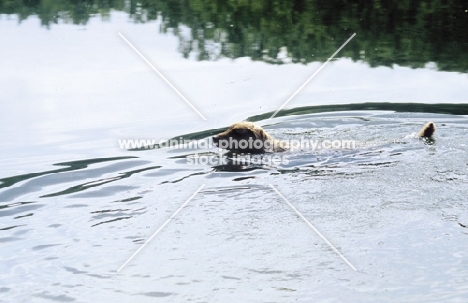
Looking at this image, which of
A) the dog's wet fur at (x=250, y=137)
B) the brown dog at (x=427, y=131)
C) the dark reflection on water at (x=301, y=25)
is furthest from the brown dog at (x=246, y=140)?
the dark reflection on water at (x=301, y=25)

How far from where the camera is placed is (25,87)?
1424 cm

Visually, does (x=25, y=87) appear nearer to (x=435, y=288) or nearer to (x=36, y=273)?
(x=36, y=273)

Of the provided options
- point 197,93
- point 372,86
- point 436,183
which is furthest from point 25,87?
point 436,183

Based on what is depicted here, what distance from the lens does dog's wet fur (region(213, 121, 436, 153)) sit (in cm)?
1122

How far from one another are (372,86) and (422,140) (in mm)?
2808

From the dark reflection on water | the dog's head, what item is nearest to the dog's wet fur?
the dog's head

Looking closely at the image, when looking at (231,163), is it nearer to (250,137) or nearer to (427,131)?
(250,137)

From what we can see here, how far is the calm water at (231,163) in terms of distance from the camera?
7387 mm

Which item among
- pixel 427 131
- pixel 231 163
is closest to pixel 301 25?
pixel 427 131

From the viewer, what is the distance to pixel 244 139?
11242 mm

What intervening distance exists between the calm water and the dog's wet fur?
22 centimetres

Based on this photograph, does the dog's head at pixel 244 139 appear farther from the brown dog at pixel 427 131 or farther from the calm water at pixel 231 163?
the brown dog at pixel 427 131

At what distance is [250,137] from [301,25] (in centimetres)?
684

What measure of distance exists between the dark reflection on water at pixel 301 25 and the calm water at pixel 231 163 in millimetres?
60
